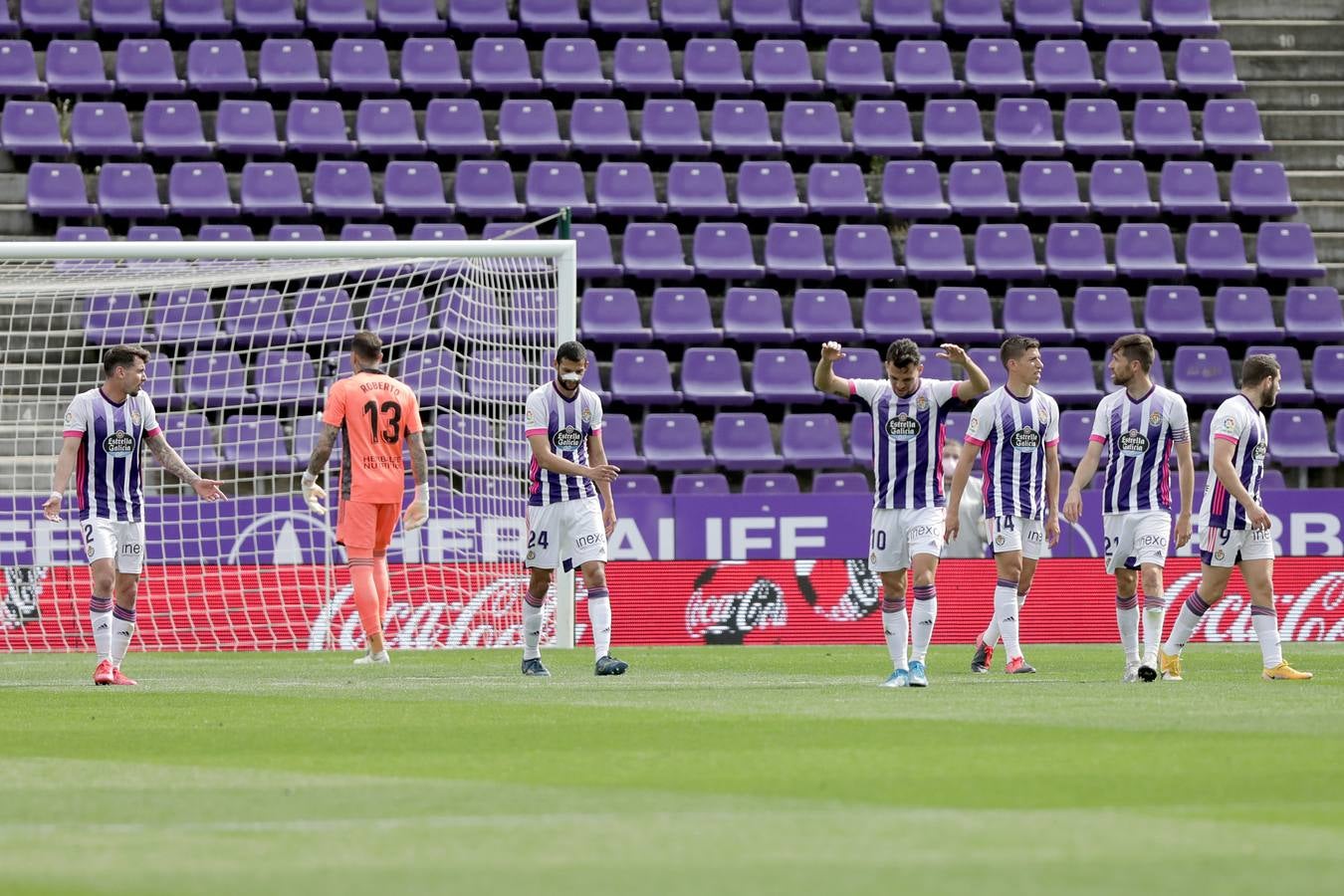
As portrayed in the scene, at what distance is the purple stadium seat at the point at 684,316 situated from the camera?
74.1ft

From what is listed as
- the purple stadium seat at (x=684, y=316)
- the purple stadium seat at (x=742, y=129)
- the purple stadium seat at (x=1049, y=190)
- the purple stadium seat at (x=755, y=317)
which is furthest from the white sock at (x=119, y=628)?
the purple stadium seat at (x=1049, y=190)

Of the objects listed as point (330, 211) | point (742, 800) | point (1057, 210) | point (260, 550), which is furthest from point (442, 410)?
point (742, 800)

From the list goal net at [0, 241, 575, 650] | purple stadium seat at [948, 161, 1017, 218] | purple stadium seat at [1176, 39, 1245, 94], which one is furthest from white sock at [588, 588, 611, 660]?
purple stadium seat at [1176, 39, 1245, 94]

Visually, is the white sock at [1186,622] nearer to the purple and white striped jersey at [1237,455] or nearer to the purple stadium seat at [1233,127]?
the purple and white striped jersey at [1237,455]

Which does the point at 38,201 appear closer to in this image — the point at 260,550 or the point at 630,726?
the point at 260,550

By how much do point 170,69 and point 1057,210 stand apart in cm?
1056

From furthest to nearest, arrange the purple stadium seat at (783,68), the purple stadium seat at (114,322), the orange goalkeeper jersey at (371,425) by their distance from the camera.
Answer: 1. the purple stadium seat at (783,68)
2. the purple stadium seat at (114,322)
3. the orange goalkeeper jersey at (371,425)

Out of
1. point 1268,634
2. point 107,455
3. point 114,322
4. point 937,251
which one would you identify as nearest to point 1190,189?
point 937,251

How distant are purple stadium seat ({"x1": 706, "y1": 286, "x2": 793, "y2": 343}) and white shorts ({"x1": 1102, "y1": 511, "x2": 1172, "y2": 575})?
10690 mm

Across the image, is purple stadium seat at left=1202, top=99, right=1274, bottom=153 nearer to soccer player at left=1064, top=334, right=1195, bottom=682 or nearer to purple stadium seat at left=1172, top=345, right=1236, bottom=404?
purple stadium seat at left=1172, top=345, right=1236, bottom=404

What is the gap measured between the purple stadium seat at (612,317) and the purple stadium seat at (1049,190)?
5.03 m

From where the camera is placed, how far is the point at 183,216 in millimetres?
23203

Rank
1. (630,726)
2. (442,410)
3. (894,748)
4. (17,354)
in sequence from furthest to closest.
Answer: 1. (17,354)
2. (442,410)
3. (630,726)
4. (894,748)

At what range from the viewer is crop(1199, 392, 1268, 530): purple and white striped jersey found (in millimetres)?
11891
